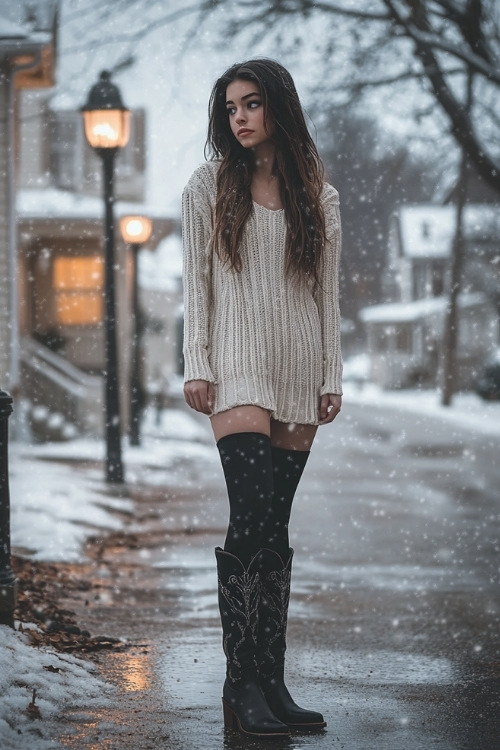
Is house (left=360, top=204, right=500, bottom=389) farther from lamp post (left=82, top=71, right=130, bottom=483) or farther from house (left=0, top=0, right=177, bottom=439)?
lamp post (left=82, top=71, right=130, bottom=483)

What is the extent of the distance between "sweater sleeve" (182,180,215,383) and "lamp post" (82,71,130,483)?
7.79m

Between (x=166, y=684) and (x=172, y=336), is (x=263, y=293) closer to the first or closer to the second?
(x=166, y=684)

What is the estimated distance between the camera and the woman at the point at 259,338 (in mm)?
3178

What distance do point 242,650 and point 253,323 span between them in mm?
901

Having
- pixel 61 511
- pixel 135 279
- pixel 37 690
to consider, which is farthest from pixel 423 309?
pixel 37 690

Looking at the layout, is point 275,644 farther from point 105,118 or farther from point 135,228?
point 135,228

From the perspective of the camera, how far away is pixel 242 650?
10.5ft

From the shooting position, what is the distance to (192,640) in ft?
15.1

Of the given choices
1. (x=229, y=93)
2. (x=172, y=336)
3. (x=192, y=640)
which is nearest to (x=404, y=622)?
(x=192, y=640)

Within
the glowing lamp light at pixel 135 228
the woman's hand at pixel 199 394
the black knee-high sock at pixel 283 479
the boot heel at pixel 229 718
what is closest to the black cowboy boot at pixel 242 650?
the boot heel at pixel 229 718

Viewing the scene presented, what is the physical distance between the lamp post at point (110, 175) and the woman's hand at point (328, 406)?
780 centimetres

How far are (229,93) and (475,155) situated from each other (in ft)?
27.5

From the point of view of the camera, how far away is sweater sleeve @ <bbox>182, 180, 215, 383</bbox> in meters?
→ 3.21

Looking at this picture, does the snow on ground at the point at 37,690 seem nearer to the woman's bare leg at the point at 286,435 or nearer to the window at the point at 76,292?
the woman's bare leg at the point at 286,435
